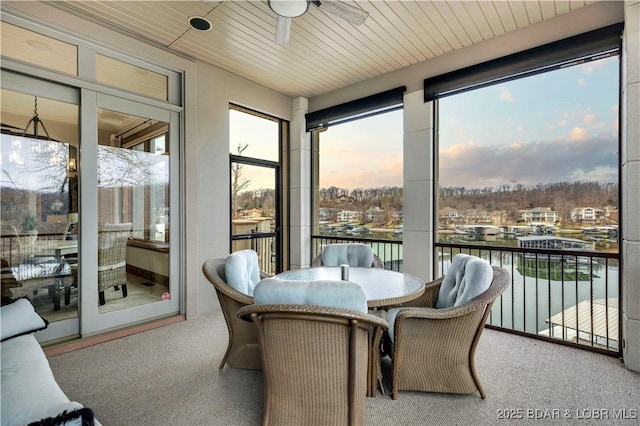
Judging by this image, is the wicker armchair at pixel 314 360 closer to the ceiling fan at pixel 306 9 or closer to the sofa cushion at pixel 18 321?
the sofa cushion at pixel 18 321

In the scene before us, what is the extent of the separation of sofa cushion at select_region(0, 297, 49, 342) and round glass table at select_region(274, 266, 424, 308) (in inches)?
64.4

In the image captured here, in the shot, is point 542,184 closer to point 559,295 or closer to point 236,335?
point 559,295

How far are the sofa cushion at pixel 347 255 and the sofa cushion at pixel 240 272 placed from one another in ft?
3.48

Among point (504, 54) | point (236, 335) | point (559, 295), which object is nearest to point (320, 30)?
point (504, 54)

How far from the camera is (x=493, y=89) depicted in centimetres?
351

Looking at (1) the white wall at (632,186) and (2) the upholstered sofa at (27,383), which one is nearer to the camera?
(2) the upholstered sofa at (27,383)

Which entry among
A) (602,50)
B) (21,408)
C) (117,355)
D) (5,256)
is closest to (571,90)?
(602,50)

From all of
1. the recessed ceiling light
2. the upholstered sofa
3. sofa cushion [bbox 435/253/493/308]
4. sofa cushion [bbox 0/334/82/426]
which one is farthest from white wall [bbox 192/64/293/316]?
sofa cushion [bbox 435/253/493/308]

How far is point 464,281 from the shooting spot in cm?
222

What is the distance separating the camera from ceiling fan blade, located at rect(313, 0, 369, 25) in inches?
88.7

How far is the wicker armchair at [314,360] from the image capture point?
147 centimetres

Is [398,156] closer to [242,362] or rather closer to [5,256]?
[242,362]

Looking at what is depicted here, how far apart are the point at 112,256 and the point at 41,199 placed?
807 mm

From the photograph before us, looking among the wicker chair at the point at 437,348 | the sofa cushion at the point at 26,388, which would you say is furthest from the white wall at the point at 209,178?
the wicker chair at the point at 437,348
